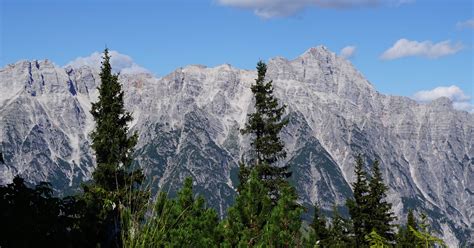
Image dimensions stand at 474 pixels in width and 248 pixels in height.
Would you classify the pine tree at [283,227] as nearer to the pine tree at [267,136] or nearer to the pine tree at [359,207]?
the pine tree at [267,136]

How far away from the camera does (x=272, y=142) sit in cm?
4131

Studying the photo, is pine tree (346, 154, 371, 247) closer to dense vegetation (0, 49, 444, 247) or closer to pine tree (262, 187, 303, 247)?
dense vegetation (0, 49, 444, 247)

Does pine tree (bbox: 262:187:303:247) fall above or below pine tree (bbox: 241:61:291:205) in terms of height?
below

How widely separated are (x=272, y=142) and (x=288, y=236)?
2720 cm

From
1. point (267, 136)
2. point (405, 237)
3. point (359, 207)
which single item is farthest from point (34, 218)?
point (405, 237)

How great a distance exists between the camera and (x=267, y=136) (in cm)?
4119

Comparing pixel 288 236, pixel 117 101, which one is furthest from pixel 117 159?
pixel 288 236

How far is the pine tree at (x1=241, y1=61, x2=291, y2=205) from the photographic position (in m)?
40.6

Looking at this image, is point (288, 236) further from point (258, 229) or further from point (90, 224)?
point (90, 224)

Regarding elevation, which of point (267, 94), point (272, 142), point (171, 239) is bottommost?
point (171, 239)

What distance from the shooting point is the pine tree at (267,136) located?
4059 cm

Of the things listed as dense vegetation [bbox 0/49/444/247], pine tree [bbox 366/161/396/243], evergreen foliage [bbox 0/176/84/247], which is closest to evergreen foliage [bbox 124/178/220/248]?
dense vegetation [bbox 0/49/444/247]

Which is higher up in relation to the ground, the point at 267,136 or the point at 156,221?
the point at 267,136

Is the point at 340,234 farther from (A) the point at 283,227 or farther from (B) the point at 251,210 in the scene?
(A) the point at 283,227
